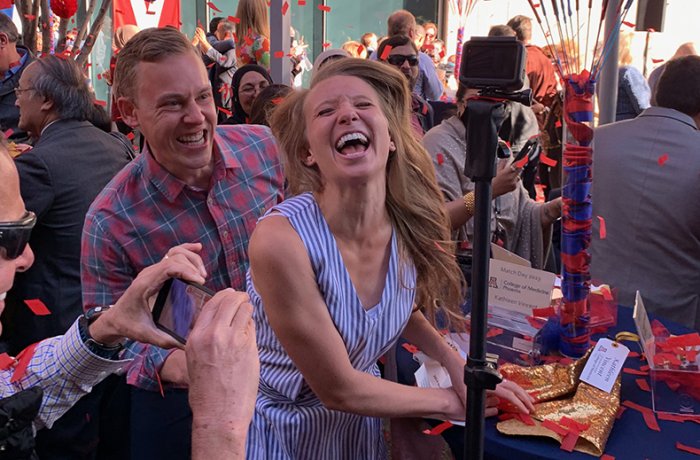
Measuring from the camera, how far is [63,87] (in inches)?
126

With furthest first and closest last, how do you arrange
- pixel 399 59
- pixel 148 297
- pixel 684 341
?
pixel 399 59 < pixel 684 341 < pixel 148 297

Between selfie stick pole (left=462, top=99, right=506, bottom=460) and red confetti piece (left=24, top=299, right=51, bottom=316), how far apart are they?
7.37 ft

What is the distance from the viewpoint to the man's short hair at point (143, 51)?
80.5 inches

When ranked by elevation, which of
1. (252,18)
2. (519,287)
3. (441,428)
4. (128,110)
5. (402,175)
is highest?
(252,18)

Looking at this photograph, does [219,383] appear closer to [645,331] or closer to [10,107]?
[645,331]

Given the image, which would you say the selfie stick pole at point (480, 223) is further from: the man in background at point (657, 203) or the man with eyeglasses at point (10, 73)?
the man with eyeglasses at point (10, 73)

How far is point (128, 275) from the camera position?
202cm

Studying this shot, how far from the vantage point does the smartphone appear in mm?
1198

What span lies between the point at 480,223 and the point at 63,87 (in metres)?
2.58

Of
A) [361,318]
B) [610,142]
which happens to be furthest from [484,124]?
[610,142]

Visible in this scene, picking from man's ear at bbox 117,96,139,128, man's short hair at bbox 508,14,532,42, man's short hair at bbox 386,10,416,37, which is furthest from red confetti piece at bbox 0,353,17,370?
man's short hair at bbox 508,14,532,42

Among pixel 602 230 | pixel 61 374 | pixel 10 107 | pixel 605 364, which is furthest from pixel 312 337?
pixel 10 107

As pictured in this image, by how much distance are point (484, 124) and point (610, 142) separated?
6.39ft

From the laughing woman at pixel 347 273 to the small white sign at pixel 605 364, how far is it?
217 mm
